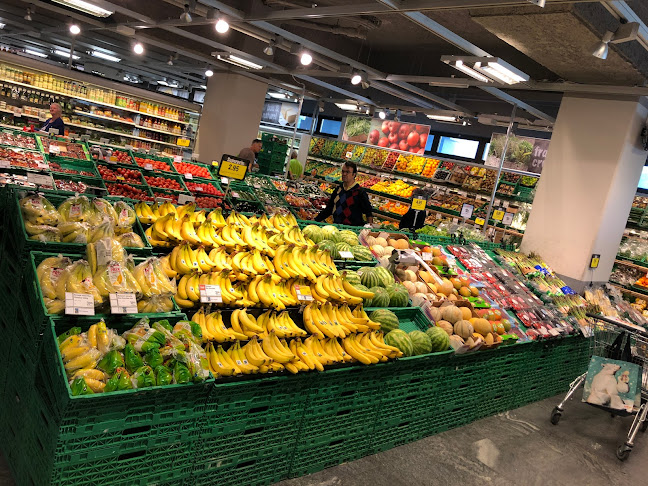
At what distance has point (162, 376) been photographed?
2303 mm

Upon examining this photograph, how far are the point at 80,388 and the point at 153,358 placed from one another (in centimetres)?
37

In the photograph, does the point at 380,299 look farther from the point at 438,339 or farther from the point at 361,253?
the point at 361,253

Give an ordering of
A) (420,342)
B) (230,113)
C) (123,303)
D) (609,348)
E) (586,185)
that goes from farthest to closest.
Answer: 1. (230,113)
2. (586,185)
3. (609,348)
4. (420,342)
5. (123,303)

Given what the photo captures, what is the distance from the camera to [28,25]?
1298 centimetres

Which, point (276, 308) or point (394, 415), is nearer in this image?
point (276, 308)

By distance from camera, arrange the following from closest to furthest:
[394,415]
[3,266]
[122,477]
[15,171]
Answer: [122,477], [3,266], [394,415], [15,171]

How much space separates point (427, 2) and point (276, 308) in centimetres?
304

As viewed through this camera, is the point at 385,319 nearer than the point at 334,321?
No

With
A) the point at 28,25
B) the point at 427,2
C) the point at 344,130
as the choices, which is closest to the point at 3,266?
the point at 427,2

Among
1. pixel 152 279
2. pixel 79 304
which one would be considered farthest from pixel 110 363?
pixel 152 279

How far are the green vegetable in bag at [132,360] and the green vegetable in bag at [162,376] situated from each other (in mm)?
88

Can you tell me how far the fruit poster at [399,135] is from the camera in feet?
35.1

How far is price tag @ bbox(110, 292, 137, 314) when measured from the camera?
8.25 feet

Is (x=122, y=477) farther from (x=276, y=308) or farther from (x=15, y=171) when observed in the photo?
(x=15, y=171)
